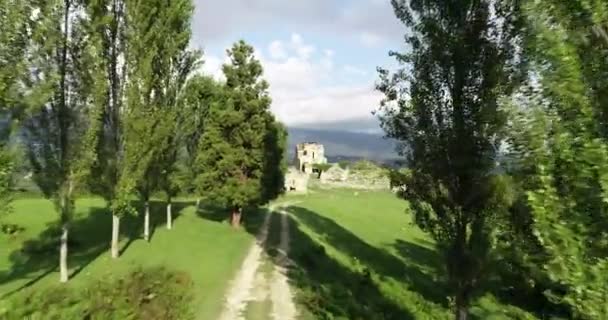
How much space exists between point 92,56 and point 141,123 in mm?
5108

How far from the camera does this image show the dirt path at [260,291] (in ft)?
74.5

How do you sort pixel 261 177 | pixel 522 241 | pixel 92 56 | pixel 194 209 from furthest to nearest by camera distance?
pixel 194 209 → pixel 261 177 → pixel 92 56 → pixel 522 241

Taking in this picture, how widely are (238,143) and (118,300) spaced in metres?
30.7

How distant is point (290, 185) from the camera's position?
90.5m

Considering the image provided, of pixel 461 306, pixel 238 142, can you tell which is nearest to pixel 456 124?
pixel 461 306

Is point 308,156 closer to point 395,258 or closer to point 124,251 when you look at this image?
point 395,258

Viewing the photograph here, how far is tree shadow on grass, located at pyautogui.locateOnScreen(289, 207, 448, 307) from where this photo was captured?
111 ft

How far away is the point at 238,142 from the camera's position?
1795 inches

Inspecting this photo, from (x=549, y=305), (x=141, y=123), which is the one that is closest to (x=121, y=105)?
(x=141, y=123)

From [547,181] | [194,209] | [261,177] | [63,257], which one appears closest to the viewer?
[547,181]

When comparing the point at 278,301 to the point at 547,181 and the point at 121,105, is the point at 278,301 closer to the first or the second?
the point at 121,105

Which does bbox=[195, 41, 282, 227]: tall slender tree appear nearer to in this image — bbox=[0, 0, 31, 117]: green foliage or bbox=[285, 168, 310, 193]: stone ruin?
bbox=[0, 0, 31, 117]: green foliage

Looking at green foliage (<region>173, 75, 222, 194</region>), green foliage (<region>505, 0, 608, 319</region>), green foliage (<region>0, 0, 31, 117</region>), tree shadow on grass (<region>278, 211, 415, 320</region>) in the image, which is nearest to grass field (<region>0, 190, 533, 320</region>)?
tree shadow on grass (<region>278, 211, 415, 320</region>)

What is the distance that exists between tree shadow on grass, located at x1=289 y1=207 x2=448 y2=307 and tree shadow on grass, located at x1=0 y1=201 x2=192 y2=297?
564 inches
